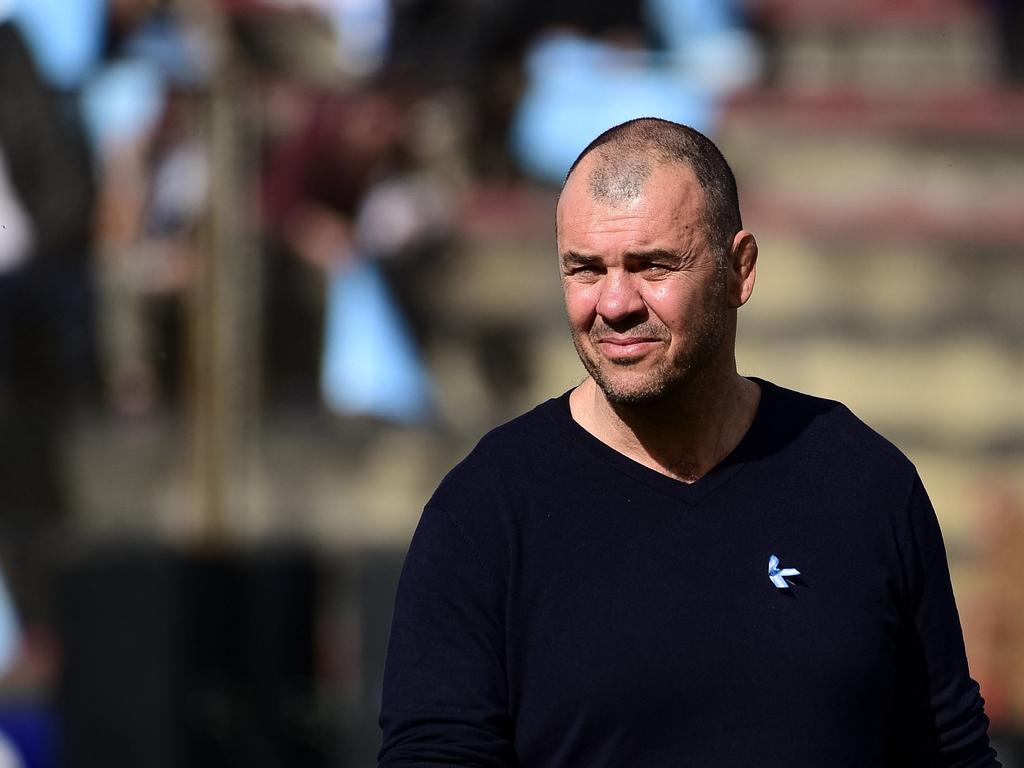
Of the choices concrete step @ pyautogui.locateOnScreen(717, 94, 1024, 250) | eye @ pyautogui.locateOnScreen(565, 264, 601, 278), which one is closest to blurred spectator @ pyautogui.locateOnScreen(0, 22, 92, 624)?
concrete step @ pyautogui.locateOnScreen(717, 94, 1024, 250)

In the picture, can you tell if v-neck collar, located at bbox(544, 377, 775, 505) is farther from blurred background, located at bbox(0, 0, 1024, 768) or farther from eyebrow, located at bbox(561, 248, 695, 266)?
blurred background, located at bbox(0, 0, 1024, 768)

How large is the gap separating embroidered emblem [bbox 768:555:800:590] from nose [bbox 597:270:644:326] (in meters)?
0.36

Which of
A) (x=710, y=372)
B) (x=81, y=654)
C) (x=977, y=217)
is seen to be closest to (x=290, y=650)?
(x=81, y=654)

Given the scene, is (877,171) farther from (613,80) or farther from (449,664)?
(449,664)

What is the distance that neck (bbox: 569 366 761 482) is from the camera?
7.54 feet

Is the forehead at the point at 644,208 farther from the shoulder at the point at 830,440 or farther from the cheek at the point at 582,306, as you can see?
the shoulder at the point at 830,440

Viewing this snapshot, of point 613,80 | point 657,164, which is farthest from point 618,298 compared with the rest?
point 613,80

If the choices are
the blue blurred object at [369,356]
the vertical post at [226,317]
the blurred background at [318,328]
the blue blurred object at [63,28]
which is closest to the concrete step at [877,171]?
the blurred background at [318,328]

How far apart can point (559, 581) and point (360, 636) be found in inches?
137

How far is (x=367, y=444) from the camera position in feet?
19.0

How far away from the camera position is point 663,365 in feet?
7.35

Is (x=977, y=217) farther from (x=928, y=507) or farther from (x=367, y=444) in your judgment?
(x=928, y=507)

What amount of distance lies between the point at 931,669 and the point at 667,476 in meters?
0.44

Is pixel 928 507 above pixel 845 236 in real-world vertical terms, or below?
below
